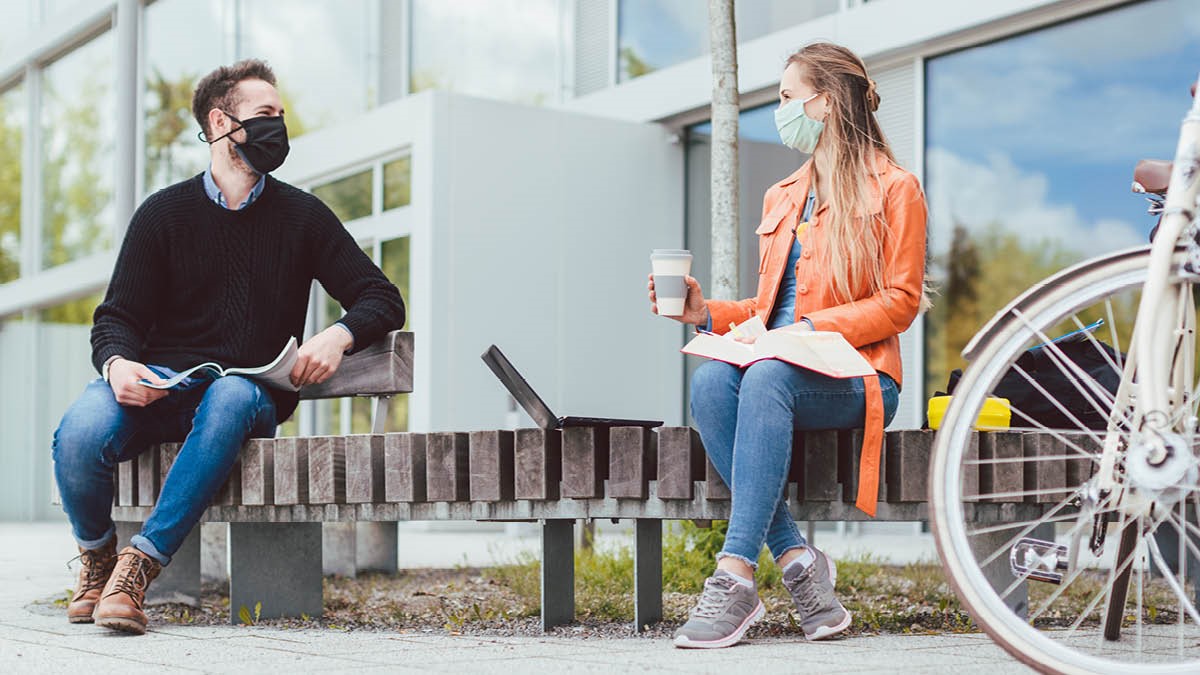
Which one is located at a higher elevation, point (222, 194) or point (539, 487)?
point (222, 194)

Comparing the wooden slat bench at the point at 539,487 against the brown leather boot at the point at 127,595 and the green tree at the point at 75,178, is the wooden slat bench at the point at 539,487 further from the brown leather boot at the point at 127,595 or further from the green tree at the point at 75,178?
the green tree at the point at 75,178

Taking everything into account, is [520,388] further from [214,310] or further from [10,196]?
[10,196]

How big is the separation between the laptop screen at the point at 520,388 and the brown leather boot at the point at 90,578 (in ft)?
4.53

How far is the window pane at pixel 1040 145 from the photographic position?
9062mm

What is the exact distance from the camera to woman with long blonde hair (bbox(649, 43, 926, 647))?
121 inches

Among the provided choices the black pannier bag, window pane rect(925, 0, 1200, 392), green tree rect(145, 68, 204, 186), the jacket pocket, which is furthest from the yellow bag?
green tree rect(145, 68, 204, 186)

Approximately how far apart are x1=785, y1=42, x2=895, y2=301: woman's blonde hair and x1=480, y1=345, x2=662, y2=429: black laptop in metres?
0.61

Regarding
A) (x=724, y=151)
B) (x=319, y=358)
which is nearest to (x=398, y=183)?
(x=724, y=151)

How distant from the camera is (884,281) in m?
3.24

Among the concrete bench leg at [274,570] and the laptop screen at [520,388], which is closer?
the laptop screen at [520,388]

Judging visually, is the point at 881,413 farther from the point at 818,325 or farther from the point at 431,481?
the point at 431,481

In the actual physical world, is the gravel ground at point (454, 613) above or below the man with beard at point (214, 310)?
below

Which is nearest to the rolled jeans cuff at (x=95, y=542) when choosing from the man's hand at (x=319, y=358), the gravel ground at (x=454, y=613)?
the gravel ground at (x=454, y=613)

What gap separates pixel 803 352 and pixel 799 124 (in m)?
0.65
